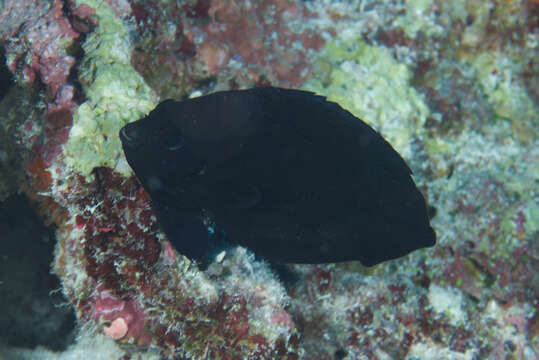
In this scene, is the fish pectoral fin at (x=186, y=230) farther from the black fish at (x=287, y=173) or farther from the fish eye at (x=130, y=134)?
the fish eye at (x=130, y=134)

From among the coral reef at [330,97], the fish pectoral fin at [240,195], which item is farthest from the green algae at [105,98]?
the fish pectoral fin at [240,195]

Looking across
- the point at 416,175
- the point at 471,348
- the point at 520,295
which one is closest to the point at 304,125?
the point at 416,175

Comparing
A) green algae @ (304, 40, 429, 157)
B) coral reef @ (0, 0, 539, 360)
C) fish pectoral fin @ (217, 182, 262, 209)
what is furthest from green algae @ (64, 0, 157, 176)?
green algae @ (304, 40, 429, 157)

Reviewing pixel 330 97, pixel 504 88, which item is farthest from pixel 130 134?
pixel 504 88

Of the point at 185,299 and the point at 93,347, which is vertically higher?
the point at 185,299

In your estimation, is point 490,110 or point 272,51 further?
point 490,110

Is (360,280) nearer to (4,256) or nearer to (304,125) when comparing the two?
(304,125)
